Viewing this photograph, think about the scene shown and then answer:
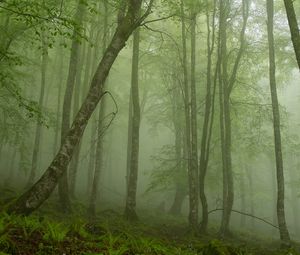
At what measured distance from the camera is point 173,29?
24.9 m

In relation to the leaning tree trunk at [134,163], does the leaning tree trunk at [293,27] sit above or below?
above

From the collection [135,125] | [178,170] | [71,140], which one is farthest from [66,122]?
[178,170]

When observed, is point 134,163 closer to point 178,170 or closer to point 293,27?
point 178,170

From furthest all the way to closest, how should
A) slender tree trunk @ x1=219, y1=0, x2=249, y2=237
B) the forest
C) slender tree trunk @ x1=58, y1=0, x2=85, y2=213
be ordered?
slender tree trunk @ x1=219, y1=0, x2=249, y2=237 → slender tree trunk @ x1=58, y1=0, x2=85, y2=213 → the forest

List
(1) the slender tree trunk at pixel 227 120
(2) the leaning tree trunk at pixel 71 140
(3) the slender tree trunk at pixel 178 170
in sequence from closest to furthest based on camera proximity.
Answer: (2) the leaning tree trunk at pixel 71 140 < (1) the slender tree trunk at pixel 227 120 < (3) the slender tree trunk at pixel 178 170

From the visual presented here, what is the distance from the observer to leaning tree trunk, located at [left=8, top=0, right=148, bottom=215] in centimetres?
836

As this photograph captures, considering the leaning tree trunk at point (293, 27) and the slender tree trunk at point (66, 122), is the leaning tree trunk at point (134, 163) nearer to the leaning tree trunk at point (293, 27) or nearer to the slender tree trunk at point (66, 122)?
the slender tree trunk at point (66, 122)

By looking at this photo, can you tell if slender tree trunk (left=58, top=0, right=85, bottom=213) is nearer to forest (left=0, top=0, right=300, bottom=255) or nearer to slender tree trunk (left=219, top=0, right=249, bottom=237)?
forest (left=0, top=0, right=300, bottom=255)

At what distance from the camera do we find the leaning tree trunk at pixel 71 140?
27.4ft

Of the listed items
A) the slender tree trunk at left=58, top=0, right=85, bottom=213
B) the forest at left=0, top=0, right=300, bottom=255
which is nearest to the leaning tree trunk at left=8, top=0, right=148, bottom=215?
the forest at left=0, top=0, right=300, bottom=255

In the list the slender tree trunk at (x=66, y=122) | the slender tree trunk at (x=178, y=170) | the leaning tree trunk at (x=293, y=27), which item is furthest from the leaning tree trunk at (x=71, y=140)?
the slender tree trunk at (x=178, y=170)

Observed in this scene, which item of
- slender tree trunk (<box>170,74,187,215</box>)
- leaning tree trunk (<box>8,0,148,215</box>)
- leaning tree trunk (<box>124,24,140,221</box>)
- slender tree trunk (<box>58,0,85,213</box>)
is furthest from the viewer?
slender tree trunk (<box>170,74,187,215</box>)

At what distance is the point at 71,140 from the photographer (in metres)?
9.04

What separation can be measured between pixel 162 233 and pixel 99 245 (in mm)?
6183
